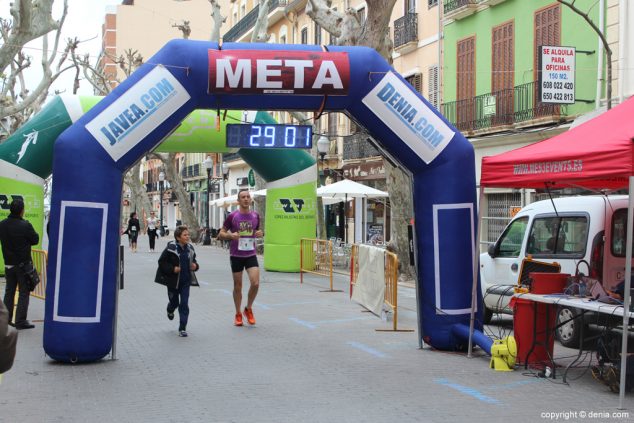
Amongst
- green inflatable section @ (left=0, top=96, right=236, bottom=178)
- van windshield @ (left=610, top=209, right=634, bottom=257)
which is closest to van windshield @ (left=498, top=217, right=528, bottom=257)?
van windshield @ (left=610, top=209, right=634, bottom=257)

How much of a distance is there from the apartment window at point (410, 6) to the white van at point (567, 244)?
727 inches

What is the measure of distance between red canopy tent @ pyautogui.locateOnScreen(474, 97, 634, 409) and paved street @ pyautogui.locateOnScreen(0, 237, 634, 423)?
1.16m

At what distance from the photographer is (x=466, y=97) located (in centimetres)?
2612

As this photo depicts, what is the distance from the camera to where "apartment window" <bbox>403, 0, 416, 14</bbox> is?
29897 millimetres

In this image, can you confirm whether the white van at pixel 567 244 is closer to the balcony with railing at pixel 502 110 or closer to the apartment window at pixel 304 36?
the balcony with railing at pixel 502 110

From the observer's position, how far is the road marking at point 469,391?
7520 millimetres

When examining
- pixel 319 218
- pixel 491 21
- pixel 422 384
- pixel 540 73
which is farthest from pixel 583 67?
pixel 422 384

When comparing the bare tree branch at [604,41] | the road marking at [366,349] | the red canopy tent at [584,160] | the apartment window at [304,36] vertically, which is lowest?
the road marking at [366,349]

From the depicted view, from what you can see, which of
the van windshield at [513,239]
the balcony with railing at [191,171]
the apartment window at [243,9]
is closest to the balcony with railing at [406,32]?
the van windshield at [513,239]

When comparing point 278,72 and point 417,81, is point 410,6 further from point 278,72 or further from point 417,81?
point 278,72

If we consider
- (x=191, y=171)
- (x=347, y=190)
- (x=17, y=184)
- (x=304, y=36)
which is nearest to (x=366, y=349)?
(x=17, y=184)

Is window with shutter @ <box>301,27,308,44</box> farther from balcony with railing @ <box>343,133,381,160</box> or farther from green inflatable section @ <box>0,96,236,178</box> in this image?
green inflatable section @ <box>0,96,236,178</box>

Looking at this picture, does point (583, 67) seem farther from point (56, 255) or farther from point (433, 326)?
point (56, 255)

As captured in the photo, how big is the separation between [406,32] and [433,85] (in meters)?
2.83
